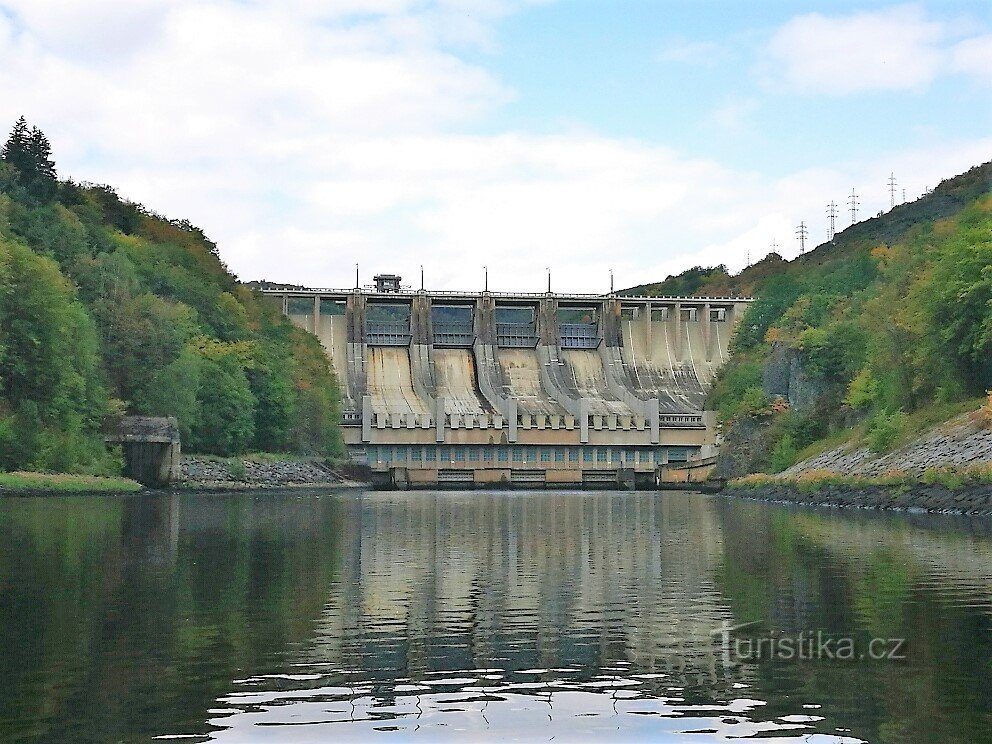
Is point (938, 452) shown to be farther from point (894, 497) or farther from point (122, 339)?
point (122, 339)

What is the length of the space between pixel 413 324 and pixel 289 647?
123666mm

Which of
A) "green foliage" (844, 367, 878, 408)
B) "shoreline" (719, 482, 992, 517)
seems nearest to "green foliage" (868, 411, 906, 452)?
"shoreline" (719, 482, 992, 517)

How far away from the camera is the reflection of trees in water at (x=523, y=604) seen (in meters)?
18.3

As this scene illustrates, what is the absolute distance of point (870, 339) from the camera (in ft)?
311

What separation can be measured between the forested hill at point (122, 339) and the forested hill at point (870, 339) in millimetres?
32172

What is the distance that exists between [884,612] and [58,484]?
168ft

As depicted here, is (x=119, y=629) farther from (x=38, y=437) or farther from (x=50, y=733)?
(x=38, y=437)

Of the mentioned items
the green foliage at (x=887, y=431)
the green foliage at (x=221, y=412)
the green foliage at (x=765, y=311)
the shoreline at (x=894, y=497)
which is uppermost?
the green foliage at (x=765, y=311)

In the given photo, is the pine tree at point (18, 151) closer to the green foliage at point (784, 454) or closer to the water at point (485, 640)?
the green foliage at point (784, 454)

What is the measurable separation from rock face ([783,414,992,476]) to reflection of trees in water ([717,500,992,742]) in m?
17.4

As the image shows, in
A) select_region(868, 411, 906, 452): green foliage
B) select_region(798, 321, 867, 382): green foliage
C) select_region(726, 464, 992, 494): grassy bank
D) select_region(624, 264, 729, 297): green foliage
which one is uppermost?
select_region(624, 264, 729, 297): green foliage

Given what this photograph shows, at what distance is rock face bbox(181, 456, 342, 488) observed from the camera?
300 feet

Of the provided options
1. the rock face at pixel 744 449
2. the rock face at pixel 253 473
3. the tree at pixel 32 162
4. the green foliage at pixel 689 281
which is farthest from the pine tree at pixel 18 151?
the green foliage at pixel 689 281

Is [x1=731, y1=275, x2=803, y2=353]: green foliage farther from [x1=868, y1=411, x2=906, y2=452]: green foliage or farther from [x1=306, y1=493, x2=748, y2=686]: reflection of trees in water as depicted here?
[x1=306, y1=493, x2=748, y2=686]: reflection of trees in water
